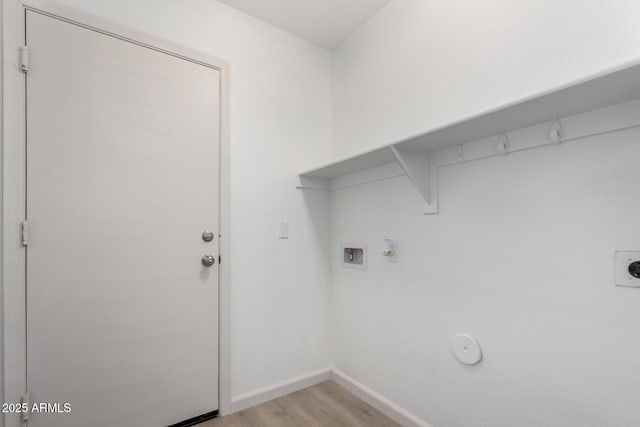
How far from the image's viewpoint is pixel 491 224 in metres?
1.33

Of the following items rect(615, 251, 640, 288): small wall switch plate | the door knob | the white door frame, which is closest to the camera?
rect(615, 251, 640, 288): small wall switch plate

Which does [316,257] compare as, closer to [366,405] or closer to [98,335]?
[366,405]

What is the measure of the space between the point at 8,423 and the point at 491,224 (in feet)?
7.07

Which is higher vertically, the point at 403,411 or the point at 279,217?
the point at 279,217

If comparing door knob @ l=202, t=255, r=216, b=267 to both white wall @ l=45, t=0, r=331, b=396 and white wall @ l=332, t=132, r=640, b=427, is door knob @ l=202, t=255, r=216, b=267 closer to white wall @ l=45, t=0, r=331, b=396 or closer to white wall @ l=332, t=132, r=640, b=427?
white wall @ l=45, t=0, r=331, b=396

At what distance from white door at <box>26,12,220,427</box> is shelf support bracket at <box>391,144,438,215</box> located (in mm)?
1070

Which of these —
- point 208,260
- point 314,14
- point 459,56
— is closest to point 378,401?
point 208,260

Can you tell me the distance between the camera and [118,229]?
4.97 ft

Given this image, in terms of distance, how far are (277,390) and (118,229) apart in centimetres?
133

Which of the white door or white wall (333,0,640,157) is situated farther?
the white door

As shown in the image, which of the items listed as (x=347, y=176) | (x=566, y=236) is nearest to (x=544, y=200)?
(x=566, y=236)

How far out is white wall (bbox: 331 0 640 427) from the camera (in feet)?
3.36

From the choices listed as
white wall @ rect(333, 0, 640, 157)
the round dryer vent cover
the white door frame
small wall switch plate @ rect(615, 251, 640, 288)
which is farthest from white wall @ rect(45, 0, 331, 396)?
small wall switch plate @ rect(615, 251, 640, 288)

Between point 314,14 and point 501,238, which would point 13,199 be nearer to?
point 314,14
